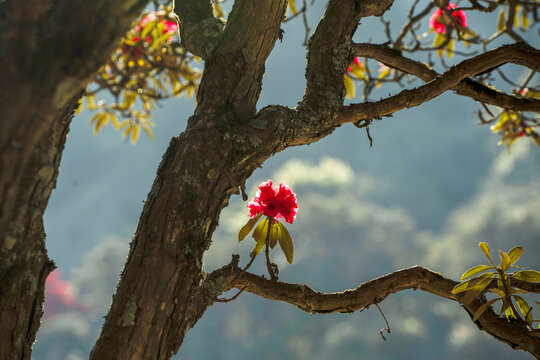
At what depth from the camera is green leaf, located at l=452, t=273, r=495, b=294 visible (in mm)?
1314

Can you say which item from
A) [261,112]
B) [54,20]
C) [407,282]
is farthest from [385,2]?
[54,20]

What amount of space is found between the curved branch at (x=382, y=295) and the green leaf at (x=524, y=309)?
0.11 ft

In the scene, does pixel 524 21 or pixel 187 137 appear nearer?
pixel 187 137

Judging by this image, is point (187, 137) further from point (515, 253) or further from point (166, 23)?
point (166, 23)

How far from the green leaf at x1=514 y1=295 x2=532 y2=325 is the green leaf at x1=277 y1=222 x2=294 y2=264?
62cm

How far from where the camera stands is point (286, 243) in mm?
1421

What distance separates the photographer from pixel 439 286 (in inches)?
55.9

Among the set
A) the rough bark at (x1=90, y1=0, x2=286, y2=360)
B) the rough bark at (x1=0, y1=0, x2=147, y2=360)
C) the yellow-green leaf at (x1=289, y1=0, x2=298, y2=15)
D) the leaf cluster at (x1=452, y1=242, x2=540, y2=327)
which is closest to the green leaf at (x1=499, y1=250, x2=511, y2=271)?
the leaf cluster at (x1=452, y1=242, x2=540, y2=327)

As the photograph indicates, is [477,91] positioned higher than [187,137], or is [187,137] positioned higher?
[477,91]

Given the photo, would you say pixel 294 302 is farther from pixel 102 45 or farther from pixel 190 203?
pixel 102 45

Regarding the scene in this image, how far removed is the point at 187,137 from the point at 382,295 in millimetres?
680

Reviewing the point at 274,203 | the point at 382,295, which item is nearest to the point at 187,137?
the point at 274,203

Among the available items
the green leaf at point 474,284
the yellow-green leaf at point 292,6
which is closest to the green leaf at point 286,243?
the green leaf at point 474,284

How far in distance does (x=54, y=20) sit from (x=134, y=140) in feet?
8.87
